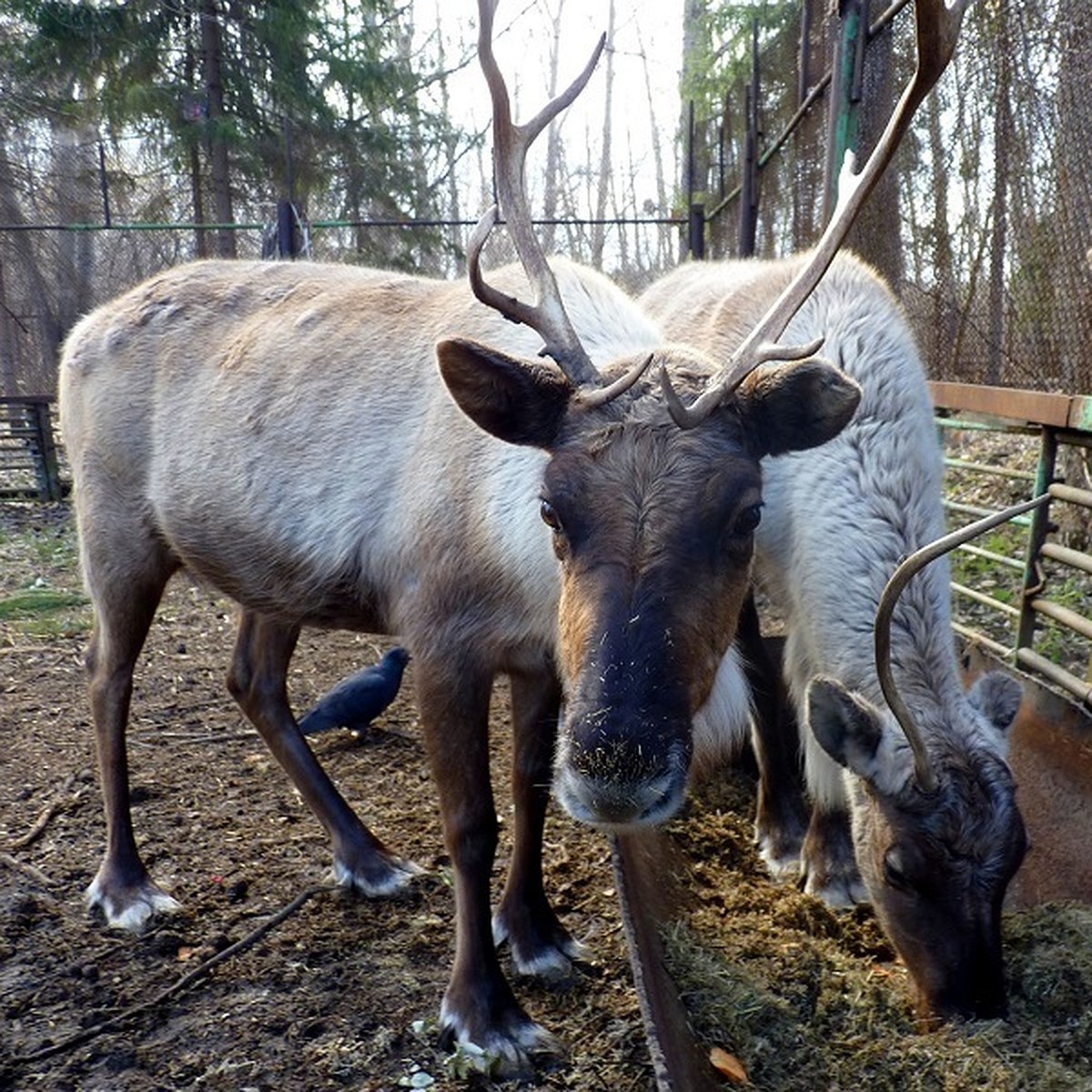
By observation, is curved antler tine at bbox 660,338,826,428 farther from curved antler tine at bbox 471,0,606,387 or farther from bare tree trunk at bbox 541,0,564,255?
bare tree trunk at bbox 541,0,564,255

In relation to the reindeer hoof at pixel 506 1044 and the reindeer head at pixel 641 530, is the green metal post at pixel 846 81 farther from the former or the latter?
the reindeer hoof at pixel 506 1044

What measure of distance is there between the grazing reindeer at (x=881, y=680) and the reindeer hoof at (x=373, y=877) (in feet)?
4.04

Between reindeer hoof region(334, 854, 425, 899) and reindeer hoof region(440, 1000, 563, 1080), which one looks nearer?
reindeer hoof region(440, 1000, 563, 1080)

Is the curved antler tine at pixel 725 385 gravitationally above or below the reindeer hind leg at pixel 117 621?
above

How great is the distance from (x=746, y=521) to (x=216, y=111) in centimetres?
1123

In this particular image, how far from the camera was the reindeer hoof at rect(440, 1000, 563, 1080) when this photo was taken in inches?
95.6

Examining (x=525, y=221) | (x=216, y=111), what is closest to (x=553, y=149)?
(x=216, y=111)

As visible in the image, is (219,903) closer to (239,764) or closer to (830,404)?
(239,764)

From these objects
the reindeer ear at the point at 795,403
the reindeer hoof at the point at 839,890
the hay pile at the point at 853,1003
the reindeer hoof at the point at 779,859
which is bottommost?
the reindeer hoof at the point at 779,859

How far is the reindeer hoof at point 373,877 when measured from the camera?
3227mm

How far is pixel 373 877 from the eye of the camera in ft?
10.6

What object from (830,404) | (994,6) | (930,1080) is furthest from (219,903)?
(994,6)

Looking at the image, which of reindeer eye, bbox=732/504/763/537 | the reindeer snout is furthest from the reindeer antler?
the reindeer snout

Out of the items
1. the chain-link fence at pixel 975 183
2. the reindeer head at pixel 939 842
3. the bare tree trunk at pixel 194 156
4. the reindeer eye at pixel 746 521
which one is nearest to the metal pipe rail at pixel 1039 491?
the chain-link fence at pixel 975 183
